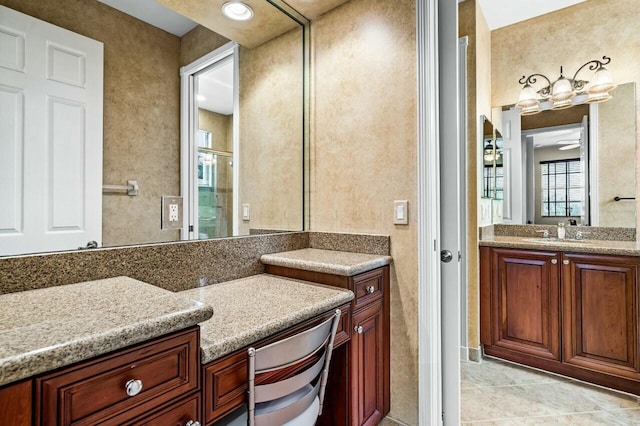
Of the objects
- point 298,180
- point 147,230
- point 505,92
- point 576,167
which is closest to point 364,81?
point 298,180

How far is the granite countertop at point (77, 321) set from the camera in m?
0.58

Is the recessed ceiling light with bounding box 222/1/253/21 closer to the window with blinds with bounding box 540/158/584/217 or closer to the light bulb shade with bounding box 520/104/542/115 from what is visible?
the light bulb shade with bounding box 520/104/542/115

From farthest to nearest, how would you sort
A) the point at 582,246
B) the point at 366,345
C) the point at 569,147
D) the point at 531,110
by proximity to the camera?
1. the point at 531,110
2. the point at 569,147
3. the point at 582,246
4. the point at 366,345

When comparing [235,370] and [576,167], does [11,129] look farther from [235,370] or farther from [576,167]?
[576,167]

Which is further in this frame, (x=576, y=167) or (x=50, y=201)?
(x=576, y=167)

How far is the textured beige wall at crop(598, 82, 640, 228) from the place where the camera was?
2.38 m

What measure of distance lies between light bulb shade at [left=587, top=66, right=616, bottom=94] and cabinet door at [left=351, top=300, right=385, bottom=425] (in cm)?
246

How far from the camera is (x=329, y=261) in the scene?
154 centimetres

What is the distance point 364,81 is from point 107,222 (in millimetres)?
1420

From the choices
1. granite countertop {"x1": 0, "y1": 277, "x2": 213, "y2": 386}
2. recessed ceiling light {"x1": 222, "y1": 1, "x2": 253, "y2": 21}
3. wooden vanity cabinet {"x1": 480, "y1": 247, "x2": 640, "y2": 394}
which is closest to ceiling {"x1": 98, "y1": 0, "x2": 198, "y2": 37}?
recessed ceiling light {"x1": 222, "y1": 1, "x2": 253, "y2": 21}

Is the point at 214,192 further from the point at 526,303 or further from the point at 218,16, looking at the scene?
the point at 526,303

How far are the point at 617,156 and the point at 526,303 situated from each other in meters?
1.31

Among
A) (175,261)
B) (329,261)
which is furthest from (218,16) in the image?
(329,261)

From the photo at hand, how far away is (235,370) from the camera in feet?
3.03
